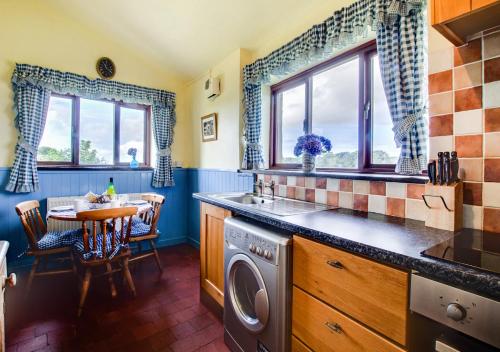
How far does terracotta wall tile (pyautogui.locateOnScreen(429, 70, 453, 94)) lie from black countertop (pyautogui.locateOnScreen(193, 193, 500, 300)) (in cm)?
62

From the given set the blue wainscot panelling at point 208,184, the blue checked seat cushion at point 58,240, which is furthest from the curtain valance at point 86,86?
the blue checked seat cushion at point 58,240

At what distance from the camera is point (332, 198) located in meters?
1.67

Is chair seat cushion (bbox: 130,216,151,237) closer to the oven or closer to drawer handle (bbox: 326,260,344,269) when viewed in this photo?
drawer handle (bbox: 326,260,344,269)

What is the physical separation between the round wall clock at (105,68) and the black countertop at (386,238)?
9.09ft

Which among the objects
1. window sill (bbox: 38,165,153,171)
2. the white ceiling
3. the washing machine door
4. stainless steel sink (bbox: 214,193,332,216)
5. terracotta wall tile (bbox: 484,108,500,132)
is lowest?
the washing machine door

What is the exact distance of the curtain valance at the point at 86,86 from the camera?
8.56 ft

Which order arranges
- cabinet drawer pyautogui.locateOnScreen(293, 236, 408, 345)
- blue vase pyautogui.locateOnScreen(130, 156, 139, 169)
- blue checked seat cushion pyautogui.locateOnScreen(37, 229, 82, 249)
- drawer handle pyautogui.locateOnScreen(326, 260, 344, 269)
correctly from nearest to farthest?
cabinet drawer pyautogui.locateOnScreen(293, 236, 408, 345) → drawer handle pyautogui.locateOnScreen(326, 260, 344, 269) → blue checked seat cushion pyautogui.locateOnScreen(37, 229, 82, 249) → blue vase pyautogui.locateOnScreen(130, 156, 139, 169)

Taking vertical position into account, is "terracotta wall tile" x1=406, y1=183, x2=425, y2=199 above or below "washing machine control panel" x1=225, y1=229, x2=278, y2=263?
above

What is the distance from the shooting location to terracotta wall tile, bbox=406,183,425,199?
1.23 metres

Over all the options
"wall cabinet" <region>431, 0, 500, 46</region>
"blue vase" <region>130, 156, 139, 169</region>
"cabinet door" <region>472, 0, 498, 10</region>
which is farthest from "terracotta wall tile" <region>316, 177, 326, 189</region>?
"blue vase" <region>130, 156, 139, 169</region>

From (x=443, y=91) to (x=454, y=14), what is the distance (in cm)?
37

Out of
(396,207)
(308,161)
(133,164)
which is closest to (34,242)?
(133,164)

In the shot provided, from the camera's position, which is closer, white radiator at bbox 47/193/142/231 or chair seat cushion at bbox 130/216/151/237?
chair seat cushion at bbox 130/216/151/237

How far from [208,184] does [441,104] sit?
260 cm
